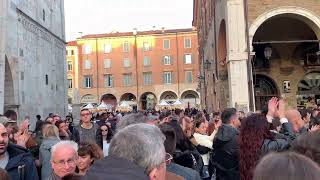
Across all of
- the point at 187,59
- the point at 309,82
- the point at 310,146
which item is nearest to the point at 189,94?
the point at 187,59

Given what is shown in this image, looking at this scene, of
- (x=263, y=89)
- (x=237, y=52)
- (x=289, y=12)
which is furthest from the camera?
(x=263, y=89)

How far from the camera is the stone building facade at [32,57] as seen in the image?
22297 millimetres

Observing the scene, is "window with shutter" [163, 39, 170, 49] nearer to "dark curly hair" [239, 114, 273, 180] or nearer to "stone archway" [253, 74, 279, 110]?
"stone archway" [253, 74, 279, 110]

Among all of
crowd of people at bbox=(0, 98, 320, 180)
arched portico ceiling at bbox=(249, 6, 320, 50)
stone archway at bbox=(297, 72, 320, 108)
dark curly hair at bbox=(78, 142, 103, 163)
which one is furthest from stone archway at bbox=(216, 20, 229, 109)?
dark curly hair at bbox=(78, 142, 103, 163)

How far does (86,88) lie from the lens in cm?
6950

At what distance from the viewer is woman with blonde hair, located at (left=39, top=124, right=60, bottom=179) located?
6.23 meters

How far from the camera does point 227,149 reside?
5863mm

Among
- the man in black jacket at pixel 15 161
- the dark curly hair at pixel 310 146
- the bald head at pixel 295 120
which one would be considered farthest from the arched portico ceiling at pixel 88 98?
the dark curly hair at pixel 310 146

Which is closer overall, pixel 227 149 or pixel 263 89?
pixel 227 149

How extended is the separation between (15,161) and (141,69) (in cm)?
6469

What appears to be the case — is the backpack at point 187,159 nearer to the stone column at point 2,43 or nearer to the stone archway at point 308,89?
the stone column at point 2,43

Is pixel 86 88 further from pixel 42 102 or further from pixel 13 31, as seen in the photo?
pixel 13 31

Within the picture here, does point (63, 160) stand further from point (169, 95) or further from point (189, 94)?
point (189, 94)

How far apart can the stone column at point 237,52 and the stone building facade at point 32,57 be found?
30.5 feet
